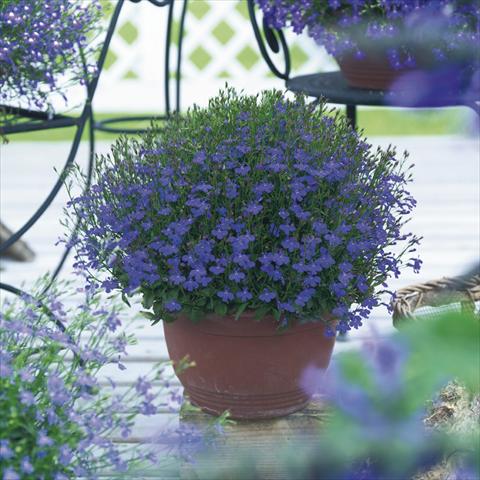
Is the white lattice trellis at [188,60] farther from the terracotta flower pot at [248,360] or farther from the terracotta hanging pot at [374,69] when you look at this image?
the terracotta flower pot at [248,360]

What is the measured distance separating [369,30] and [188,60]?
12.8 ft

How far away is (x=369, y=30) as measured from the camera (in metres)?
2.12

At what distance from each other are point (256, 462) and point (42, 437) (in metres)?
0.63

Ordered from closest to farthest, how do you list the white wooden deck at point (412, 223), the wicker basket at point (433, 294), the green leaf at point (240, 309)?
1. the green leaf at point (240, 309)
2. the wicker basket at point (433, 294)
3. the white wooden deck at point (412, 223)

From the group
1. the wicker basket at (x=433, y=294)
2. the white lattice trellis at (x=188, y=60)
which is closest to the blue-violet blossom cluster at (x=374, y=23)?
the wicker basket at (x=433, y=294)

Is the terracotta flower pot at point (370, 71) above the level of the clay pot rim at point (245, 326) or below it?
above

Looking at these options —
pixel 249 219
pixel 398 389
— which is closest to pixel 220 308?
pixel 249 219

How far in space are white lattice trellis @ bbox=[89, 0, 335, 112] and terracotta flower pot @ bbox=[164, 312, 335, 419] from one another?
4211 millimetres

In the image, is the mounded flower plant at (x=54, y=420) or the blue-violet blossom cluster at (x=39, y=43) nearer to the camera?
the mounded flower plant at (x=54, y=420)

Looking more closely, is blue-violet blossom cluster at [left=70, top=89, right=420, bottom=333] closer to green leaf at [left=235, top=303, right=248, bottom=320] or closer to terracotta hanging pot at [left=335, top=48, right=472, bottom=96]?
green leaf at [left=235, top=303, right=248, bottom=320]

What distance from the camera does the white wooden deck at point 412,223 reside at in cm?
251

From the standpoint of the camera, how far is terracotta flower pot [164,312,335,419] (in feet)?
4.75

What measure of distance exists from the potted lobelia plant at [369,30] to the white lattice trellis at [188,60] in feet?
10.9

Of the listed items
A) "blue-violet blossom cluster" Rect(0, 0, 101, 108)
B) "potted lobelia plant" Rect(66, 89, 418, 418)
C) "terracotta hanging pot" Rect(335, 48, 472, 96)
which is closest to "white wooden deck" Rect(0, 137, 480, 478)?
"terracotta hanging pot" Rect(335, 48, 472, 96)
